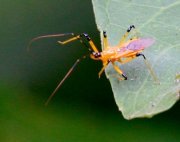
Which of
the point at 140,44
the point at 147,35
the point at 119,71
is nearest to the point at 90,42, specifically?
the point at 119,71

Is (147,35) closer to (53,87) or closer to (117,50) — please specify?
(117,50)

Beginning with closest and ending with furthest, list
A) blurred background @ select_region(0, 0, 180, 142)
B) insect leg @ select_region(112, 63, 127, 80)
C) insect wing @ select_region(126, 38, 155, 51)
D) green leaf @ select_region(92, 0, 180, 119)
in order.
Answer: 1. green leaf @ select_region(92, 0, 180, 119)
2. insect wing @ select_region(126, 38, 155, 51)
3. insect leg @ select_region(112, 63, 127, 80)
4. blurred background @ select_region(0, 0, 180, 142)

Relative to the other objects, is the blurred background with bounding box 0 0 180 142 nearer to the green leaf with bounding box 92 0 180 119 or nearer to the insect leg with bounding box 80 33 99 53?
the insect leg with bounding box 80 33 99 53

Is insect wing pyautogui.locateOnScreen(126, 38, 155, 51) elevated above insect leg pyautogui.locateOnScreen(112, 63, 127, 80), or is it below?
above

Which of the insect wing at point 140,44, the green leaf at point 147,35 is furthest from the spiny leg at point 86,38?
the green leaf at point 147,35

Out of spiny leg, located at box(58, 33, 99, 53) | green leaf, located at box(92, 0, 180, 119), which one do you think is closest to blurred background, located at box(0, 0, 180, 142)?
spiny leg, located at box(58, 33, 99, 53)

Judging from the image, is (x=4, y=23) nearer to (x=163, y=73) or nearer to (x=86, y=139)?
(x=86, y=139)

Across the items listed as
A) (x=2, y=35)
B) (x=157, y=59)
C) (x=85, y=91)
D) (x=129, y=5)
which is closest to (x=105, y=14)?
(x=129, y=5)

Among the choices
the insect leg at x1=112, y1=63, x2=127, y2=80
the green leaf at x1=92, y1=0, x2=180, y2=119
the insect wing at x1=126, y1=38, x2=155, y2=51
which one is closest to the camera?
the green leaf at x1=92, y1=0, x2=180, y2=119
